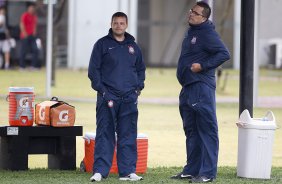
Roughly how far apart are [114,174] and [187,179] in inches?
34.0

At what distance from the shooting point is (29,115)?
1159cm

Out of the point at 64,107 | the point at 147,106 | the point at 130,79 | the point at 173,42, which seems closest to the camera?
the point at 130,79

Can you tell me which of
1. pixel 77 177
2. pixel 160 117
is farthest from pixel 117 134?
pixel 160 117

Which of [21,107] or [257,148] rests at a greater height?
[21,107]

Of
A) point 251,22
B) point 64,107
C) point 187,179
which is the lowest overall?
point 187,179

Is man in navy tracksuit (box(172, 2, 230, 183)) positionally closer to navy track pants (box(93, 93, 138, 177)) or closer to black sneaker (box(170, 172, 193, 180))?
black sneaker (box(170, 172, 193, 180))

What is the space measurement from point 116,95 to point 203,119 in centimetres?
93

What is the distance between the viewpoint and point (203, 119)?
1080 centimetres

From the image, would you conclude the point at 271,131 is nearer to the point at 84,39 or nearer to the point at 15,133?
the point at 15,133

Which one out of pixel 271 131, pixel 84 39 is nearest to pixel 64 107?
pixel 271 131

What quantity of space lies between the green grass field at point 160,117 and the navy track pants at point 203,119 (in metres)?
0.28

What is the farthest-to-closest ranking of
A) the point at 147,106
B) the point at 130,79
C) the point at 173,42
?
the point at 173,42, the point at 147,106, the point at 130,79

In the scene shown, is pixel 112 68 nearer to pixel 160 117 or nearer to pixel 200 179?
pixel 200 179

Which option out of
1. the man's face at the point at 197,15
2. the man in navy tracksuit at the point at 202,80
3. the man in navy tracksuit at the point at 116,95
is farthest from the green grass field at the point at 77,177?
the man's face at the point at 197,15
